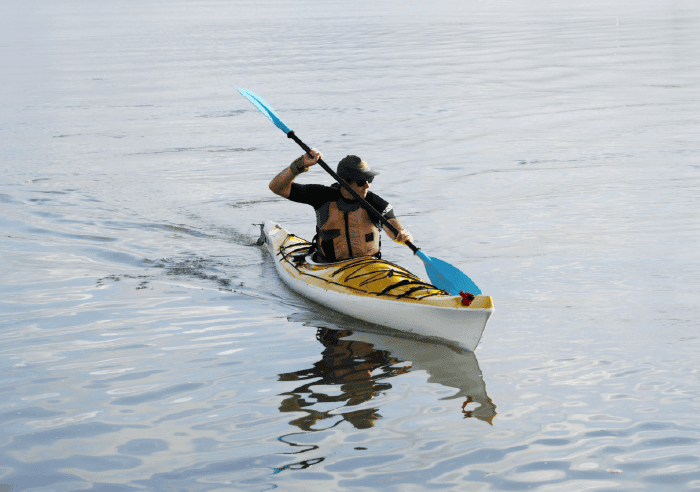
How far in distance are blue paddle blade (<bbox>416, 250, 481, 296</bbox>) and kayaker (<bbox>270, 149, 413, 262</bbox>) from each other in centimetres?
33

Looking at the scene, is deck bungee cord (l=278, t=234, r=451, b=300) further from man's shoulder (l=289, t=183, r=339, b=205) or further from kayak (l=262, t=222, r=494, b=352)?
man's shoulder (l=289, t=183, r=339, b=205)

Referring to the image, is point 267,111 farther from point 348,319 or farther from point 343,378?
point 343,378

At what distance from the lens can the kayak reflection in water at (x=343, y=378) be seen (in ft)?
15.7

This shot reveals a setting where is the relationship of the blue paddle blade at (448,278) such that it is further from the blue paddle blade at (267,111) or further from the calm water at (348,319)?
the blue paddle blade at (267,111)

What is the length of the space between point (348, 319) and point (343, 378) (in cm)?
137

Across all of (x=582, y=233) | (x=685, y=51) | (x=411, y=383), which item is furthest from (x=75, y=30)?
(x=411, y=383)

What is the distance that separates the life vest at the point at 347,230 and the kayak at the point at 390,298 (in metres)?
0.12

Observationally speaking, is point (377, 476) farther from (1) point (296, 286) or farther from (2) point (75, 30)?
(2) point (75, 30)

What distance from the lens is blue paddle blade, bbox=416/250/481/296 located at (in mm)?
6406

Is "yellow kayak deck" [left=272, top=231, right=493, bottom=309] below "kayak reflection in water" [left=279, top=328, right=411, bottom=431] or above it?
above

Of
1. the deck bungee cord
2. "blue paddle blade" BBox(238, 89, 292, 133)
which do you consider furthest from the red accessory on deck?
"blue paddle blade" BBox(238, 89, 292, 133)

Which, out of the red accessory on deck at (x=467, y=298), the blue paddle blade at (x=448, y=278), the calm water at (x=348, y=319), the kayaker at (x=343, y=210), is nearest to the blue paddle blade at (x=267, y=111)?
the kayaker at (x=343, y=210)

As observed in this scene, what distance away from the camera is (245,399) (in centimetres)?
504

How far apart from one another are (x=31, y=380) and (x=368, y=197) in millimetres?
3135
